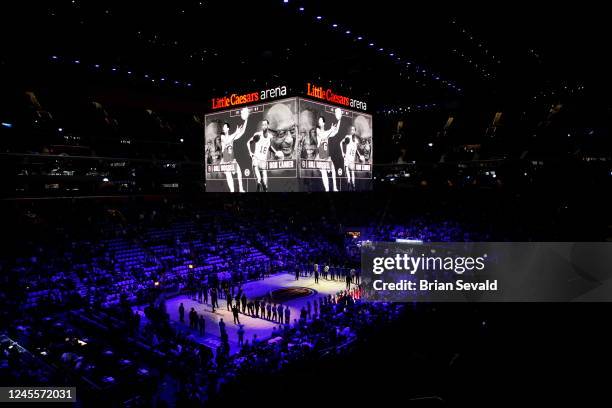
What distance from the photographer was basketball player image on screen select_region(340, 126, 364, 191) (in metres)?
15.6

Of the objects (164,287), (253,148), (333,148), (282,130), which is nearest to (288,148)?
(282,130)

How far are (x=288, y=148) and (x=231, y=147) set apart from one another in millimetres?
2965

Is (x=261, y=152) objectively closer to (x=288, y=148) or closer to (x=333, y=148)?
(x=288, y=148)

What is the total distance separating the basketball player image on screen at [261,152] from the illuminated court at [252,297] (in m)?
5.30

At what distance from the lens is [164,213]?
2772 centimetres

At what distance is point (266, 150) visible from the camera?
14.2 metres

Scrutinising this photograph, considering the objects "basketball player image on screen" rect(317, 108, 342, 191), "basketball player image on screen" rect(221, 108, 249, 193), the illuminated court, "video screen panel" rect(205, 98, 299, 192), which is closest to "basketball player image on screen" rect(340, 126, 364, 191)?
"basketball player image on screen" rect(317, 108, 342, 191)

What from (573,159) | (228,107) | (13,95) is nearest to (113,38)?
(228,107)

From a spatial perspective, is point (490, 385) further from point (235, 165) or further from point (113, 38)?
point (113, 38)

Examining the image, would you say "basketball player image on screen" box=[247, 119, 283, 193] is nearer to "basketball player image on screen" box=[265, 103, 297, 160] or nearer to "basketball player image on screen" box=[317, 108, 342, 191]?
"basketball player image on screen" box=[265, 103, 297, 160]

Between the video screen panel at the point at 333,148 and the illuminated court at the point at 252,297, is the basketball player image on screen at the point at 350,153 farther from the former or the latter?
the illuminated court at the point at 252,297

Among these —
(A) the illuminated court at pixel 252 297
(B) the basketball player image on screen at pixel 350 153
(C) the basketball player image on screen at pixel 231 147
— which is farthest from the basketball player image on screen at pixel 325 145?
(A) the illuminated court at pixel 252 297

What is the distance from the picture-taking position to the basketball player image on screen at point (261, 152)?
46.4 feet

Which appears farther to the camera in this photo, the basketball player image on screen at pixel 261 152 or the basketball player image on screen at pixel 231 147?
the basketball player image on screen at pixel 231 147
